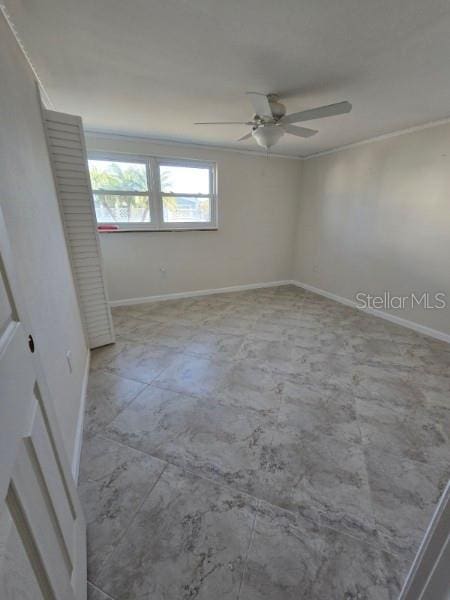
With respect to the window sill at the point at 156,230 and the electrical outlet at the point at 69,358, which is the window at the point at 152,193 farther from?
the electrical outlet at the point at 69,358

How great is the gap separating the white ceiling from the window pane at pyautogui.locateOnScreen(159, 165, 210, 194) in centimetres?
116

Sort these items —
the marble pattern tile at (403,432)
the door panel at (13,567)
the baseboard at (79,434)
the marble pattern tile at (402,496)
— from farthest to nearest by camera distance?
the marble pattern tile at (403,432)
the baseboard at (79,434)
the marble pattern tile at (402,496)
the door panel at (13,567)

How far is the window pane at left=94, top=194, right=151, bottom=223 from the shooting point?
3.53 metres

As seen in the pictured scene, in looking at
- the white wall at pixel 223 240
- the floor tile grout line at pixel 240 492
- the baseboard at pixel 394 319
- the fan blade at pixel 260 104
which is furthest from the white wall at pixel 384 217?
the floor tile grout line at pixel 240 492

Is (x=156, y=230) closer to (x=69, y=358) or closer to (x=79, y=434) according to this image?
(x=69, y=358)

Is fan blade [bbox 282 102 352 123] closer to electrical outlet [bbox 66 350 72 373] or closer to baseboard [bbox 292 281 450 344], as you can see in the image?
electrical outlet [bbox 66 350 72 373]

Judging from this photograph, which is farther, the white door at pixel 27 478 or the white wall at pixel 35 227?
the white wall at pixel 35 227

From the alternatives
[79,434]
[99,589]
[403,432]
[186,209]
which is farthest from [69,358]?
[186,209]

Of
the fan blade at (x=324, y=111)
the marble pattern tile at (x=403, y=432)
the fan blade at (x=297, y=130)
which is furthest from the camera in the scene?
the fan blade at (x=297, y=130)

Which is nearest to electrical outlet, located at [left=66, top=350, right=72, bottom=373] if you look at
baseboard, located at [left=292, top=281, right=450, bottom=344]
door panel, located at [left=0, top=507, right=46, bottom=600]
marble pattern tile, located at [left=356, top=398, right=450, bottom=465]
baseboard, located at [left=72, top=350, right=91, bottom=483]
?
baseboard, located at [left=72, top=350, right=91, bottom=483]

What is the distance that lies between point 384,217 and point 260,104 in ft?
7.90

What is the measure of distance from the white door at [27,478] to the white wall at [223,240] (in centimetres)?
322

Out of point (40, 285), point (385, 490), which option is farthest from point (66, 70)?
point (385, 490)

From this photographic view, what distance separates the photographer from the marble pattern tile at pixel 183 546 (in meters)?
1.04
